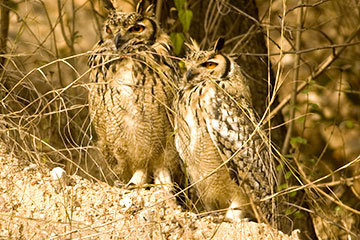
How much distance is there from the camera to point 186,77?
3.12 m

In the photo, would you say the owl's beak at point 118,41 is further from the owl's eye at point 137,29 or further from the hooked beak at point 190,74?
the hooked beak at point 190,74

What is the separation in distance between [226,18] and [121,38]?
1.48 metres

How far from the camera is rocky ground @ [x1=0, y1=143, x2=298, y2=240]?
2.38 meters

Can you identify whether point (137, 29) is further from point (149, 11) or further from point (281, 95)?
point (281, 95)

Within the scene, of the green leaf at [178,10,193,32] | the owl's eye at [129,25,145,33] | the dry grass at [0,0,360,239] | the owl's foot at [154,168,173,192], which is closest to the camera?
the dry grass at [0,0,360,239]

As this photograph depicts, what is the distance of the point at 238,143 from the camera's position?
3.08m

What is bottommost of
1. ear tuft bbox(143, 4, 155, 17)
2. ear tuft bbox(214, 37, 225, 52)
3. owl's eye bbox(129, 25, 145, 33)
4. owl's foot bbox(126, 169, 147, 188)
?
owl's foot bbox(126, 169, 147, 188)

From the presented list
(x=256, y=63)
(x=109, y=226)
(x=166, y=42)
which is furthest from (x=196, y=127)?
(x=256, y=63)

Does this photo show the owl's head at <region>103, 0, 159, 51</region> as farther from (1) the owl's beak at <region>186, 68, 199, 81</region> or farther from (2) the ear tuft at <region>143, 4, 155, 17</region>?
(1) the owl's beak at <region>186, 68, 199, 81</region>

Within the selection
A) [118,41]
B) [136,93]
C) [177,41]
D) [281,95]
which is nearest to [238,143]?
[136,93]

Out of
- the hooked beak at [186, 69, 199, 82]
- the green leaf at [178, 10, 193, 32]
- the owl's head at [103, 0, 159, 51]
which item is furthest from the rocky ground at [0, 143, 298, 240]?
the green leaf at [178, 10, 193, 32]

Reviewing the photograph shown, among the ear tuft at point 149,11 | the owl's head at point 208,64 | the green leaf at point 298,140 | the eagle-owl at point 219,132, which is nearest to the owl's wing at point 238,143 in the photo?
the eagle-owl at point 219,132

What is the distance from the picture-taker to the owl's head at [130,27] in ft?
10.3

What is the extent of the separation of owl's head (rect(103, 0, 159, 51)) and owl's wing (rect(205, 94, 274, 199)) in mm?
515
